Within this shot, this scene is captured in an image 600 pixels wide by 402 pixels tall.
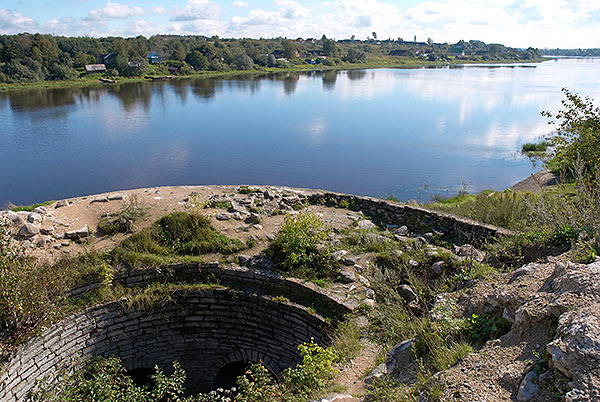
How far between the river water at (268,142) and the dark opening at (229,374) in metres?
10.5

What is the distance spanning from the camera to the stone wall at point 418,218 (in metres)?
7.16

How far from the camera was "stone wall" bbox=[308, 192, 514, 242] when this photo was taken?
7164 millimetres

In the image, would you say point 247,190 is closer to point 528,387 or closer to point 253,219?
point 253,219

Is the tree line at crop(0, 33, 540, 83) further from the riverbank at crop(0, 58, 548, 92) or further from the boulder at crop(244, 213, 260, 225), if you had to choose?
the boulder at crop(244, 213, 260, 225)

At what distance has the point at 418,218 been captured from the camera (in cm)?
800

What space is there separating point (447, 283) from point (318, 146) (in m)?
16.6

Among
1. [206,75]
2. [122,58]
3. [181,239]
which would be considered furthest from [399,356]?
[122,58]

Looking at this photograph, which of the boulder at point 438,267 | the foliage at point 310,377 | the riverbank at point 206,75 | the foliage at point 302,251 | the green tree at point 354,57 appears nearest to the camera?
the foliage at point 310,377

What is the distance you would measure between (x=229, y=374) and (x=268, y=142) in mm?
17167

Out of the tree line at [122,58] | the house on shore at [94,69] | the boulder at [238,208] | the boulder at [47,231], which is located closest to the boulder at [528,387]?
the boulder at [238,208]

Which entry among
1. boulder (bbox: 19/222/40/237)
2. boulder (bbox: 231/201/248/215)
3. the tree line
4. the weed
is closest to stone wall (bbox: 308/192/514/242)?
the weed

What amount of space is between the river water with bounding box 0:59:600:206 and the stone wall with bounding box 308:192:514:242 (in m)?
7.26

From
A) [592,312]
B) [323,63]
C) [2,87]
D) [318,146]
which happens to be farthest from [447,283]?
[323,63]

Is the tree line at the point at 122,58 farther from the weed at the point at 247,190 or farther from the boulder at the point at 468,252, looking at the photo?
the boulder at the point at 468,252
